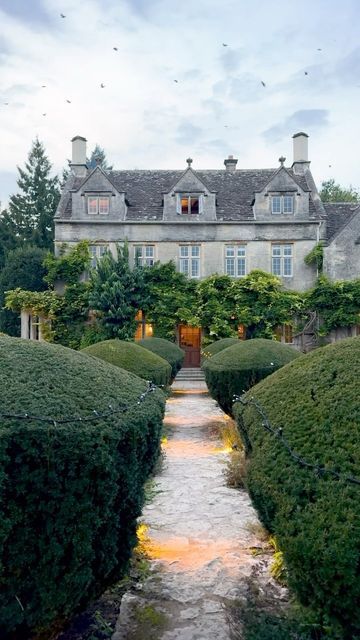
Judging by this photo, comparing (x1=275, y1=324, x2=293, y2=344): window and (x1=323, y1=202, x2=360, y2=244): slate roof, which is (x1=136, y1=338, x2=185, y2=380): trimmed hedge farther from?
(x1=323, y1=202, x2=360, y2=244): slate roof

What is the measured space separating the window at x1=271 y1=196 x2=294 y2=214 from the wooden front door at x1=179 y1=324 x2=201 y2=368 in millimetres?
8116

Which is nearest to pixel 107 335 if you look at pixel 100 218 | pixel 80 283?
pixel 80 283

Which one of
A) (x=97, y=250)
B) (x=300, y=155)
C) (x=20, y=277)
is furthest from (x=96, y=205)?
(x=300, y=155)

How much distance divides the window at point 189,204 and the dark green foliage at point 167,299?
336 cm

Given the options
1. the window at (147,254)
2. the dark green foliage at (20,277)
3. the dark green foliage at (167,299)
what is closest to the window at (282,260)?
the dark green foliage at (167,299)

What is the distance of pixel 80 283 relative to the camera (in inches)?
1068

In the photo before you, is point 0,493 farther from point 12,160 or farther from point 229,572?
point 12,160

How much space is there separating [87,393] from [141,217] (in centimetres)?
2535

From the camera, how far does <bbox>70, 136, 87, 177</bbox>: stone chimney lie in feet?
99.8

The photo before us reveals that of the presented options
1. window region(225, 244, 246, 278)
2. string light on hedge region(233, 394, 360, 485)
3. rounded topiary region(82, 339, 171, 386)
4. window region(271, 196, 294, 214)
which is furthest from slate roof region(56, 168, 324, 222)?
string light on hedge region(233, 394, 360, 485)

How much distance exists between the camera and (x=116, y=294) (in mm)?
25734

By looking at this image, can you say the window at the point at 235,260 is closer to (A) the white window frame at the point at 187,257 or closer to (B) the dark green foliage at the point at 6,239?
(A) the white window frame at the point at 187,257

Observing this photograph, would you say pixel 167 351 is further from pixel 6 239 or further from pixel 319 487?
pixel 6 239

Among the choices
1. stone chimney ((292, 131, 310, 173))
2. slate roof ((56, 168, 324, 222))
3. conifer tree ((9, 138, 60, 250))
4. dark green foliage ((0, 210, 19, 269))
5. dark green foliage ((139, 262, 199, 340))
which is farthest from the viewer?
conifer tree ((9, 138, 60, 250))
